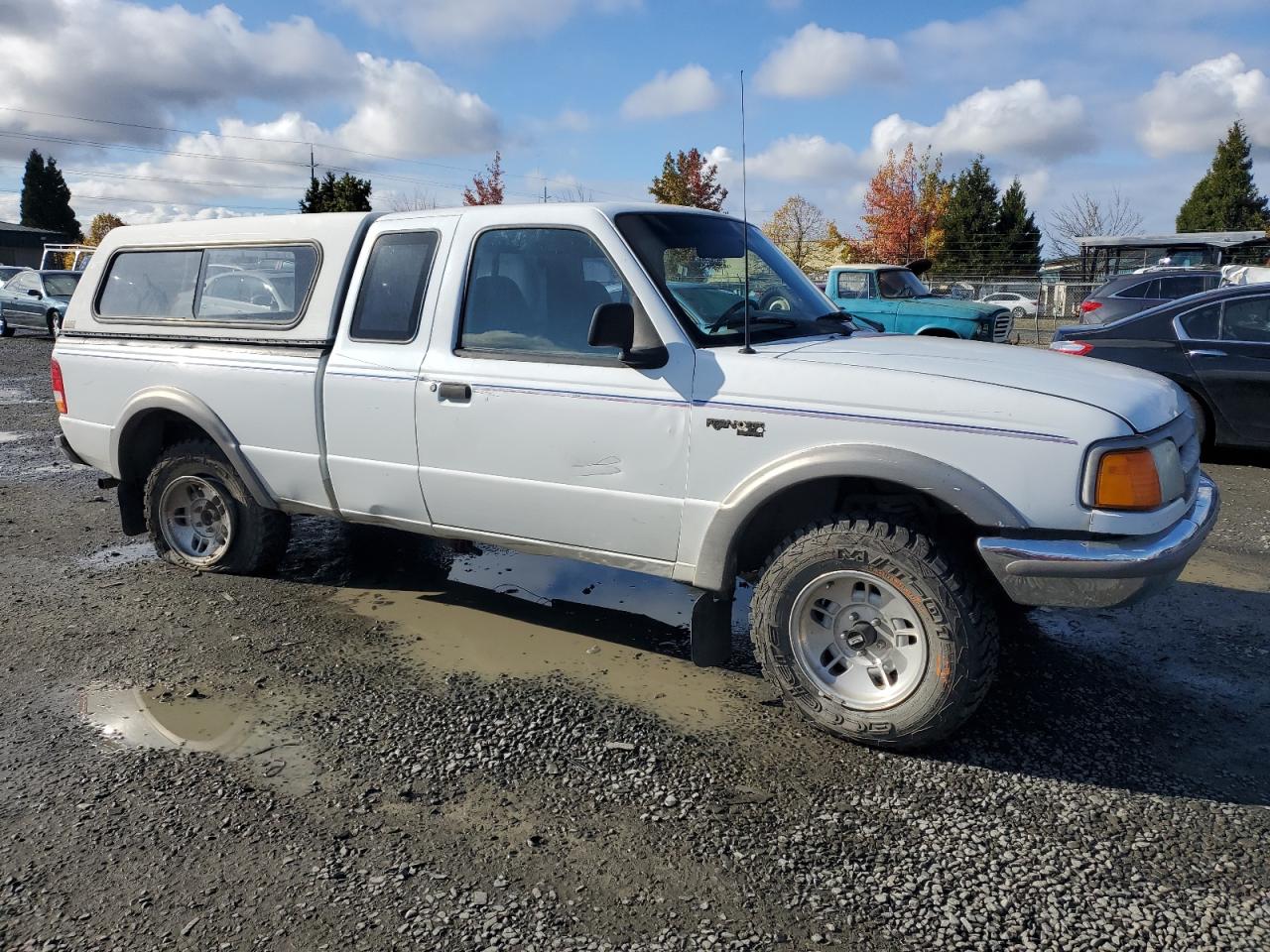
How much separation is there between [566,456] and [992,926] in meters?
2.30

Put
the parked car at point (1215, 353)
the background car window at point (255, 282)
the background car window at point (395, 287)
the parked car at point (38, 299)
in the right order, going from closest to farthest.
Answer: the background car window at point (395, 287), the background car window at point (255, 282), the parked car at point (1215, 353), the parked car at point (38, 299)

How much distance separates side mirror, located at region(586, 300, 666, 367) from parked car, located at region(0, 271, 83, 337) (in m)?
21.8

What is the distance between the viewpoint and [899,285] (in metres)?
14.8

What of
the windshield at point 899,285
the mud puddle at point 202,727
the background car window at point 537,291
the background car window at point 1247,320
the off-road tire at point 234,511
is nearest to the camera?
the mud puddle at point 202,727

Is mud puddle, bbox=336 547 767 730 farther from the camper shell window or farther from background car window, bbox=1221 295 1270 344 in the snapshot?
background car window, bbox=1221 295 1270 344

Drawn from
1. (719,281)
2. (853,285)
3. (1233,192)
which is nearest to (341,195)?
(853,285)

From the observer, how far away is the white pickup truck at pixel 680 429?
3.29 meters

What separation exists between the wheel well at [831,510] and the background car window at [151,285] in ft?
11.3

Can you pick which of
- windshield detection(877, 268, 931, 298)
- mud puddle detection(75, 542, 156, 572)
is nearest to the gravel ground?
mud puddle detection(75, 542, 156, 572)

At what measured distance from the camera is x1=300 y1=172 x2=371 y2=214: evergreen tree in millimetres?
32000

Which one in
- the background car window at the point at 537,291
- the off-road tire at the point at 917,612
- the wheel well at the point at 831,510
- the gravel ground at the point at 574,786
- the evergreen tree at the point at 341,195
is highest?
the evergreen tree at the point at 341,195

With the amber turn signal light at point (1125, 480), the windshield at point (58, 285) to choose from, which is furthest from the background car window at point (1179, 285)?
the windshield at point (58, 285)

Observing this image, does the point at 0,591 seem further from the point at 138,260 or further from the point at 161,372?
the point at 138,260

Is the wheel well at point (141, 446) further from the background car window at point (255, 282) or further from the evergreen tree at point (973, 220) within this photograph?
the evergreen tree at point (973, 220)
